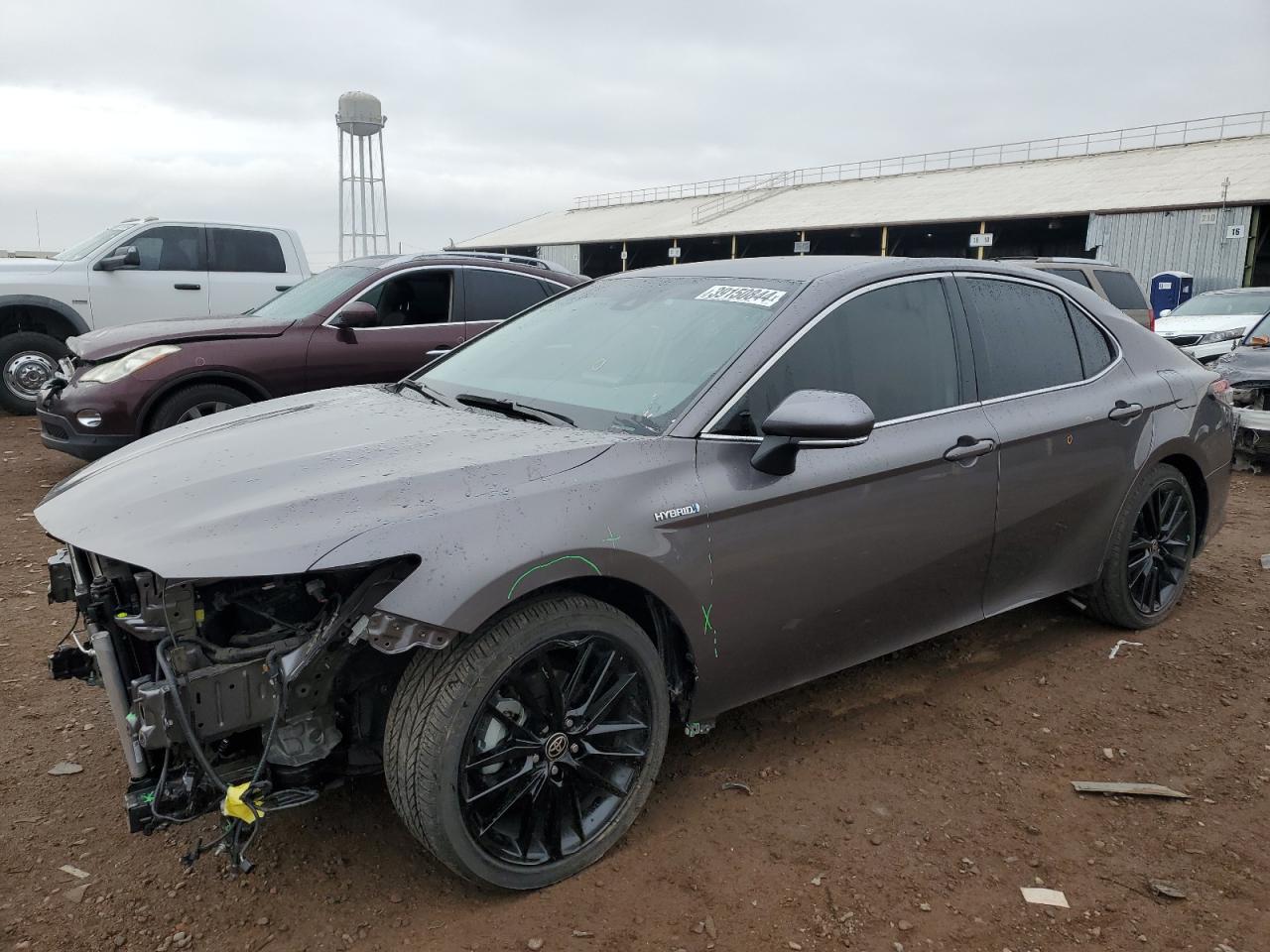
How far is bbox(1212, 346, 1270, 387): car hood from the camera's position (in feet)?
26.0

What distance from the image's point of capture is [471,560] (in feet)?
7.47

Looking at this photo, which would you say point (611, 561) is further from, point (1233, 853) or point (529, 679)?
point (1233, 853)

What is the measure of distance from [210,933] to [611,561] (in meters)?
1.36

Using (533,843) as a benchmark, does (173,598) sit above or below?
above

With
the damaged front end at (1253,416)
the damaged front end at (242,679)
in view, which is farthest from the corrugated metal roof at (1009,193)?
the damaged front end at (242,679)

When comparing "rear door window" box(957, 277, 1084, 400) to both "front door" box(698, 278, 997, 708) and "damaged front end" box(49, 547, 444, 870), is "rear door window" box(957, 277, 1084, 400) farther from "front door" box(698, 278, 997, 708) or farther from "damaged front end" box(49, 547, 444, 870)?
"damaged front end" box(49, 547, 444, 870)

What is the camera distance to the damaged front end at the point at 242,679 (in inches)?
86.7

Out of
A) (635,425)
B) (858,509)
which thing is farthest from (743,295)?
(858,509)

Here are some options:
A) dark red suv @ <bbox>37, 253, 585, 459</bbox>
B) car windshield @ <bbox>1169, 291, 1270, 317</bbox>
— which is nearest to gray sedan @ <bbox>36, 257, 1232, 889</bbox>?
dark red suv @ <bbox>37, 253, 585, 459</bbox>

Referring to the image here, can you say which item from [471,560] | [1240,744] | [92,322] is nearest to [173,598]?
[471,560]

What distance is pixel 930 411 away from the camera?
3283mm

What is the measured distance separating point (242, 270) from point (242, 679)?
9151 millimetres

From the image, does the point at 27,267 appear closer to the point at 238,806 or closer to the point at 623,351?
the point at 623,351

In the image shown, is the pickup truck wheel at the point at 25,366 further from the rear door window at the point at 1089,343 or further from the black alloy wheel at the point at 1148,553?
the black alloy wheel at the point at 1148,553
